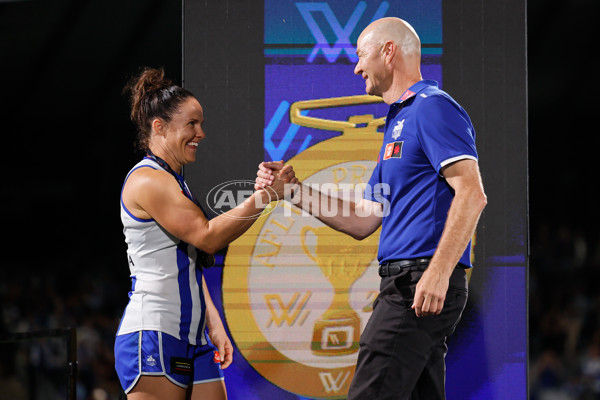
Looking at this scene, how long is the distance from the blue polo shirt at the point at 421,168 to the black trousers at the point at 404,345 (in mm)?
102

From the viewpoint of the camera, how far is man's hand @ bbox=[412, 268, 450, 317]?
1.94 m

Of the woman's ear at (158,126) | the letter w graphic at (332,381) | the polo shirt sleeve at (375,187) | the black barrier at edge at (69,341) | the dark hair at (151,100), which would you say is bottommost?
the letter w graphic at (332,381)

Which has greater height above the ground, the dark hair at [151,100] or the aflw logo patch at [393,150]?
the dark hair at [151,100]

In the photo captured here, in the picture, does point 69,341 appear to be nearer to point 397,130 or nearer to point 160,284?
point 160,284

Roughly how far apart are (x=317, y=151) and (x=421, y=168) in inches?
39.7

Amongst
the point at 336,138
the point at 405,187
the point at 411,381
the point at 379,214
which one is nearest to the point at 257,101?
the point at 336,138

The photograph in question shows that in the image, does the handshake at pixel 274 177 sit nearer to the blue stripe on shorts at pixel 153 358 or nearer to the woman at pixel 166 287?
the woman at pixel 166 287

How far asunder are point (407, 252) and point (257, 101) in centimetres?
128

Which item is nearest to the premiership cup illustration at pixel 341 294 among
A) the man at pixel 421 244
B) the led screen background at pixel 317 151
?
the led screen background at pixel 317 151

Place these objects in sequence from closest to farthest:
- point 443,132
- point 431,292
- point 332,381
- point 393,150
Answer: point 431,292
point 443,132
point 393,150
point 332,381

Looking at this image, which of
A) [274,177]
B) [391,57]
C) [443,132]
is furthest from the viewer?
[274,177]

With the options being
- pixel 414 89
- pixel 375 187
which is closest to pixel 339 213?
pixel 375 187

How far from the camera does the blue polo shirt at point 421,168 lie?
205 centimetres

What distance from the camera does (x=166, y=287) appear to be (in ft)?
7.23
